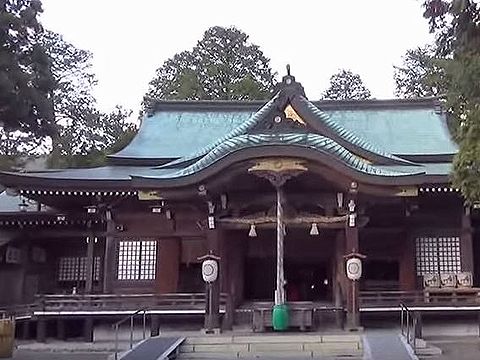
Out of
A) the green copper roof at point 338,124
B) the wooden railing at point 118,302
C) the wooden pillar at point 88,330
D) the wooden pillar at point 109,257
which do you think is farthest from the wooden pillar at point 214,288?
the green copper roof at point 338,124

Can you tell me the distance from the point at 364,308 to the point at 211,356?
13.7 feet

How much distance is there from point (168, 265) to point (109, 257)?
1556 millimetres

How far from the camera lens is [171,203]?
15.8 m

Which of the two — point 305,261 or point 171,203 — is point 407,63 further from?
point 171,203

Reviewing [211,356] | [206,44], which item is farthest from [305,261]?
[206,44]

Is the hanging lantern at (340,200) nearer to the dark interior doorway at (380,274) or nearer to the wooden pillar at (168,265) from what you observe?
the dark interior doorway at (380,274)

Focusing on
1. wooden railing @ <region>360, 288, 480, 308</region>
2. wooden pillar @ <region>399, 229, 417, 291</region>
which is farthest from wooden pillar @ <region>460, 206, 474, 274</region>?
wooden pillar @ <region>399, 229, 417, 291</region>

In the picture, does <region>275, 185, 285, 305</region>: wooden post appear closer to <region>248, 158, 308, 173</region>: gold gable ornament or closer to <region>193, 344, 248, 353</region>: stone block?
<region>248, 158, 308, 173</region>: gold gable ornament

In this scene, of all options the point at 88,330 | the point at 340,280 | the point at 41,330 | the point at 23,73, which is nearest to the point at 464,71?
the point at 340,280

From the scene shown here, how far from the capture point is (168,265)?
16.7 m

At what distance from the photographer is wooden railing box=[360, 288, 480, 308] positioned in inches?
595

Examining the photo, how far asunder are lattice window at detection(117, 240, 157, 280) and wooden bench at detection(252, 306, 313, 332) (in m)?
3.69

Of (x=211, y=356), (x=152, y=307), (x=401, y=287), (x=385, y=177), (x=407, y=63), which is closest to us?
(x=211, y=356)

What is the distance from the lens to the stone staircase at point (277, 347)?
12.7m
